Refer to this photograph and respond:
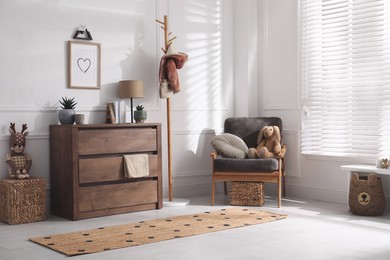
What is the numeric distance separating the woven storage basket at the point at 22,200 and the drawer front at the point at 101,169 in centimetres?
36

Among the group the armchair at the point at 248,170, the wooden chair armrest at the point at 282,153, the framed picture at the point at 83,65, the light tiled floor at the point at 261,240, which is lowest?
the light tiled floor at the point at 261,240

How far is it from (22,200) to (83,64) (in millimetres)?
1428

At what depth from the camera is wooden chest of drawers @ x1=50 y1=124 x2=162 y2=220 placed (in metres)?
4.43

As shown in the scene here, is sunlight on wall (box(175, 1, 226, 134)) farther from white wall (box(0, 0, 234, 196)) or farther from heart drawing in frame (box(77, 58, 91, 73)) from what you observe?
heart drawing in frame (box(77, 58, 91, 73))

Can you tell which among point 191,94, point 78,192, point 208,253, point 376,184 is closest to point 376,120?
point 376,184

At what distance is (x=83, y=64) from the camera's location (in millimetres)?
4930

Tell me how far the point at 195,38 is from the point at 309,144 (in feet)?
5.69

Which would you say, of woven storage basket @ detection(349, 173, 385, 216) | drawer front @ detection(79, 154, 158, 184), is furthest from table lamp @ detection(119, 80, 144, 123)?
woven storage basket @ detection(349, 173, 385, 216)

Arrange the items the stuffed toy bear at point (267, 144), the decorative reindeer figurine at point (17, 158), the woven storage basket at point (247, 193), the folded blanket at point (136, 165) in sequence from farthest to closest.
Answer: the stuffed toy bear at point (267, 144)
the woven storage basket at point (247, 193)
the folded blanket at point (136, 165)
the decorative reindeer figurine at point (17, 158)

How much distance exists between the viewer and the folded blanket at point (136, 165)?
4.69 m

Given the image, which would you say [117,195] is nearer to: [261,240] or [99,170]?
[99,170]

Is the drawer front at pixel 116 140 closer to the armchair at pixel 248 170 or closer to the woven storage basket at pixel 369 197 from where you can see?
the armchair at pixel 248 170

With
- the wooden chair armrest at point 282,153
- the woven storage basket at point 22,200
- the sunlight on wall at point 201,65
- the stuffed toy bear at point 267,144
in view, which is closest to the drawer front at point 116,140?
the woven storage basket at point 22,200

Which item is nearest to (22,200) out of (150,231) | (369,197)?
(150,231)
